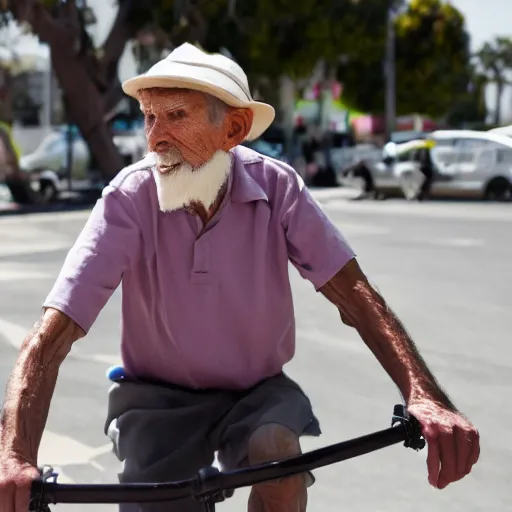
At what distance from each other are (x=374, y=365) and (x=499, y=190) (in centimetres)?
1975

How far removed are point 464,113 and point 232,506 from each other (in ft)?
323

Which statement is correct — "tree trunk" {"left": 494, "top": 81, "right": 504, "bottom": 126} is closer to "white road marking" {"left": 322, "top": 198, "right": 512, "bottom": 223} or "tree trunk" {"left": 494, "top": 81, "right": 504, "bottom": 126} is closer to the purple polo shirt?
"white road marking" {"left": 322, "top": 198, "right": 512, "bottom": 223}

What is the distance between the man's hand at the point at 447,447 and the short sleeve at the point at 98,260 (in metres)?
0.68

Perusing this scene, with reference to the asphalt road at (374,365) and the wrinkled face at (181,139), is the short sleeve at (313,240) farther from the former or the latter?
the asphalt road at (374,365)

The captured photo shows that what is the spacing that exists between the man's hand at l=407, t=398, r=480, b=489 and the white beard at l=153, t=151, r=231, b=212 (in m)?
0.68

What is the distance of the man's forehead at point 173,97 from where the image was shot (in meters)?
2.40

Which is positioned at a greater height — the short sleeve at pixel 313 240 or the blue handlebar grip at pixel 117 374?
the short sleeve at pixel 313 240

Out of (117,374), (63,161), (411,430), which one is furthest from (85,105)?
(411,430)

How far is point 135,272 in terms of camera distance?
8.21 ft

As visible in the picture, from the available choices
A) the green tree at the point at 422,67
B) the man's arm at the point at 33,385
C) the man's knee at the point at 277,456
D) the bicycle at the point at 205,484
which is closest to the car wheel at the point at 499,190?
the green tree at the point at 422,67

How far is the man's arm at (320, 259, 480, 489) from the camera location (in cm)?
202

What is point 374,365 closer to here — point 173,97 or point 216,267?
point 216,267

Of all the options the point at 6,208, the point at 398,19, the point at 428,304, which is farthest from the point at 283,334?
the point at 398,19

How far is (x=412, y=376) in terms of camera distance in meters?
2.25
